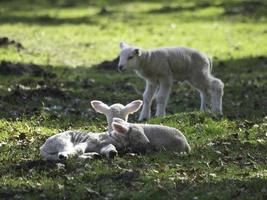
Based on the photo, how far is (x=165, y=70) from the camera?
17.7 meters

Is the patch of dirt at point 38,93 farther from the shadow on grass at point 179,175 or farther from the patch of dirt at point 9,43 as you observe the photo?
the patch of dirt at point 9,43

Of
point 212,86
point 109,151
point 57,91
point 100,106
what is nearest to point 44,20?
point 57,91

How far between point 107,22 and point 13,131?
73.4ft

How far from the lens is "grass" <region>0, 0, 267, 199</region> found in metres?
11.1

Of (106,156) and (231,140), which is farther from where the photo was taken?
(231,140)

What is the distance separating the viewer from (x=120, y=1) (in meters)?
46.8

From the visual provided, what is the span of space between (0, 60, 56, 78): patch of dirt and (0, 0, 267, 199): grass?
7 centimetres

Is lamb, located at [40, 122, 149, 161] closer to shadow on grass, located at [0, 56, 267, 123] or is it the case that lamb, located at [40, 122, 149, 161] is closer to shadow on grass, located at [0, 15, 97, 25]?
shadow on grass, located at [0, 56, 267, 123]

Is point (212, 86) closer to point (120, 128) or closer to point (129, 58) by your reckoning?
point (129, 58)

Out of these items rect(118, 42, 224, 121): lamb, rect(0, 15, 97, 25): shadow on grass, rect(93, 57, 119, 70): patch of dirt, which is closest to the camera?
rect(118, 42, 224, 121): lamb

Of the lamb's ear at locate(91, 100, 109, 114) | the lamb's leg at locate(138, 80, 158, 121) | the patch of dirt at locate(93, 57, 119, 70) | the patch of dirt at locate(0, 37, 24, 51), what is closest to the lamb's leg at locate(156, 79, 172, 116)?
the lamb's leg at locate(138, 80, 158, 121)

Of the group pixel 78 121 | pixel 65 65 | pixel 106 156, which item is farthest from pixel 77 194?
pixel 65 65

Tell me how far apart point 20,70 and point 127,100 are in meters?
4.05

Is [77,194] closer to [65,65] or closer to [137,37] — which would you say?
[65,65]
